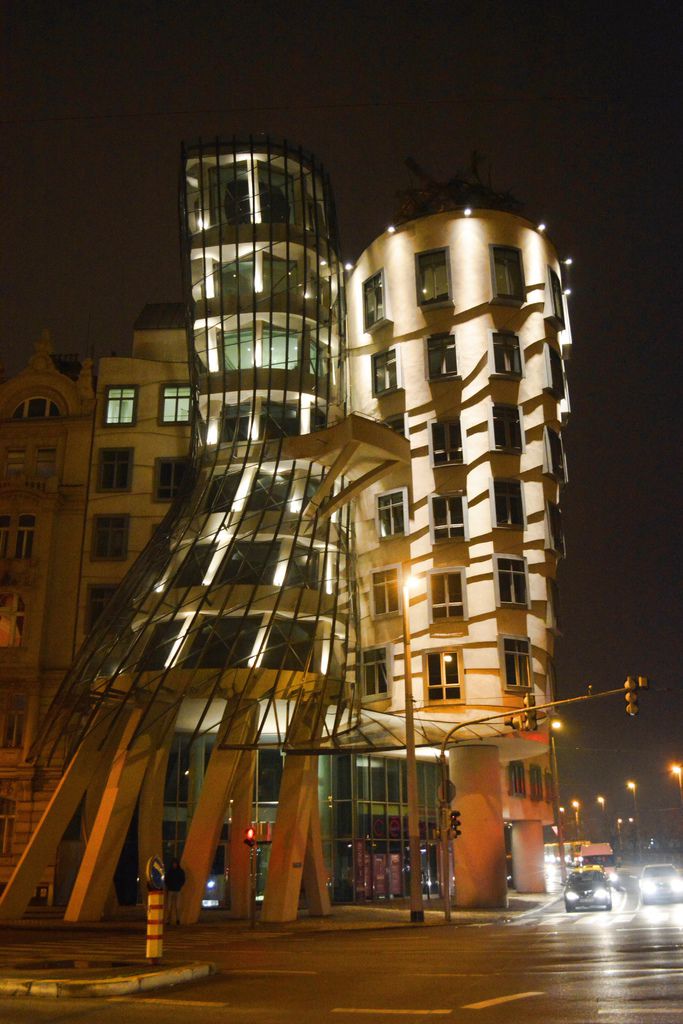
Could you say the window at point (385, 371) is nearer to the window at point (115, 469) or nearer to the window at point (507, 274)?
the window at point (507, 274)

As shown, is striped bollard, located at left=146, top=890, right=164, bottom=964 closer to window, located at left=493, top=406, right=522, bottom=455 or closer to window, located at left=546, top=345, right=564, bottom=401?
window, located at left=493, top=406, right=522, bottom=455

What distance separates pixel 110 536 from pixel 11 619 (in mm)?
6073

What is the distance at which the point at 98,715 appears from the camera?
3606 cm

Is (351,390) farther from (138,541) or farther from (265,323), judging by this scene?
(138,541)

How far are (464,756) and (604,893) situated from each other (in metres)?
7.32

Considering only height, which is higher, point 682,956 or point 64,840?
point 64,840

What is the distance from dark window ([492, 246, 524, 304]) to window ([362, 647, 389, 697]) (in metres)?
17.0

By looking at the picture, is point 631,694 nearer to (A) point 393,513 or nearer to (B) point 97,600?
(A) point 393,513

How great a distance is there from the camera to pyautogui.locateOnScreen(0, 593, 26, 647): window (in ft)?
150

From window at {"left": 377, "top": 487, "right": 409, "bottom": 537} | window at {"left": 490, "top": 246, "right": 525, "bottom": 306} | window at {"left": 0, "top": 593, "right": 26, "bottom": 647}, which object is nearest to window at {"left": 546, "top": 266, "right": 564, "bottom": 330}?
window at {"left": 490, "top": 246, "right": 525, "bottom": 306}

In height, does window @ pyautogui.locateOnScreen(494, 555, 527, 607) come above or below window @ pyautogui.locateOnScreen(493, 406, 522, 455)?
below

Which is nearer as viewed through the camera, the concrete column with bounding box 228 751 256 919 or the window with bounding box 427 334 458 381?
the concrete column with bounding box 228 751 256 919

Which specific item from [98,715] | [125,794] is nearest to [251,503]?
[98,715]

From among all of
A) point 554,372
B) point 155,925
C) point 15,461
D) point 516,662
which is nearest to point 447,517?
point 516,662
